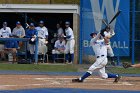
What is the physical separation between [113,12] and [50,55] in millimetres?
3735

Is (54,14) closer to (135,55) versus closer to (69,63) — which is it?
(69,63)

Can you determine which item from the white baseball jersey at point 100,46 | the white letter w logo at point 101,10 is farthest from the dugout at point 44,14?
the white baseball jersey at point 100,46

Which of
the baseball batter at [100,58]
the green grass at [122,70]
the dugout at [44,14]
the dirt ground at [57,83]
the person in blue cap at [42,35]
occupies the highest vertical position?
the dugout at [44,14]

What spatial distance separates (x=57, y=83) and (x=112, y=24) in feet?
28.0

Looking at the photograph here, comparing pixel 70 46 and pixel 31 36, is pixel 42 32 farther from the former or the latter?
pixel 70 46

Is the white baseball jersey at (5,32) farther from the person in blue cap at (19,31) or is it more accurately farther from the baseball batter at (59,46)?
the baseball batter at (59,46)

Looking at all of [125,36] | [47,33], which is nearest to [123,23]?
[125,36]

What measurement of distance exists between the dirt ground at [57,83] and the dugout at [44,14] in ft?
21.2

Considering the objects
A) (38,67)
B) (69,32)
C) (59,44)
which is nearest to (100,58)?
(38,67)

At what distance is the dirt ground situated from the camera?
1433 centimetres

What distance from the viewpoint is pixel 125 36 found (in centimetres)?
2345

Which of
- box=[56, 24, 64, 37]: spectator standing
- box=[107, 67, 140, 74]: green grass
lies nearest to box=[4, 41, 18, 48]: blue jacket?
box=[56, 24, 64, 37]: spectator standing

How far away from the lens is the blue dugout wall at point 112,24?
2339 cm

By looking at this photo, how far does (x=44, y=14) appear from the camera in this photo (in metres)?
25.0
